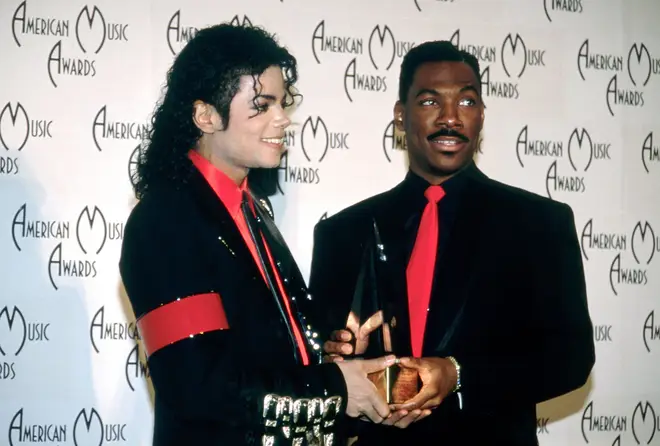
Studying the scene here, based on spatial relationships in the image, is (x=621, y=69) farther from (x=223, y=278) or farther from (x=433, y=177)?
(x=223, y=278)

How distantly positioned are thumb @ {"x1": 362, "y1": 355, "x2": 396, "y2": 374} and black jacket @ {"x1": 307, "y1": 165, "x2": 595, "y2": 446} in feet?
0.50

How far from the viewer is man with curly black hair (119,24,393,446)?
1.80 metres

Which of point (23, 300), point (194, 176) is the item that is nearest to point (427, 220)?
point (194, 176)

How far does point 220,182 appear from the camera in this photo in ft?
6.51

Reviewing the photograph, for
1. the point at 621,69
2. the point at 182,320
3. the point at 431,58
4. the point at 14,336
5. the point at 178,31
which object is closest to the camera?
the point at 182,320

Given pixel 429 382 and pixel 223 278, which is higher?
pixel 223 278

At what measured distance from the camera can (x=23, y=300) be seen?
2717mm

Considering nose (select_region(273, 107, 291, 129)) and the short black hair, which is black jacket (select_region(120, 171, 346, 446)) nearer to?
nose (select_region(273, 107, 291, 129))

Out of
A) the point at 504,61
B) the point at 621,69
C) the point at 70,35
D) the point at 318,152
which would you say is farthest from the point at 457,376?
the point at 621,69

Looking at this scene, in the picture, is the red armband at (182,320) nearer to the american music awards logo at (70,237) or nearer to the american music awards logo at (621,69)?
the american music awards logo at (70,237)

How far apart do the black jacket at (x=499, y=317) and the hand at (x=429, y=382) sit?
0.07m

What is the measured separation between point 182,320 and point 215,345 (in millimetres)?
83

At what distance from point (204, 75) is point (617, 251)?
1846 mm

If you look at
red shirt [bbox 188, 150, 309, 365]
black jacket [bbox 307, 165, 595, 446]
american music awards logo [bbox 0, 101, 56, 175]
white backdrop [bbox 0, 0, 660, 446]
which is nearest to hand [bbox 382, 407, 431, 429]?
black jacket [bbox 307, 165, 595, 446]
